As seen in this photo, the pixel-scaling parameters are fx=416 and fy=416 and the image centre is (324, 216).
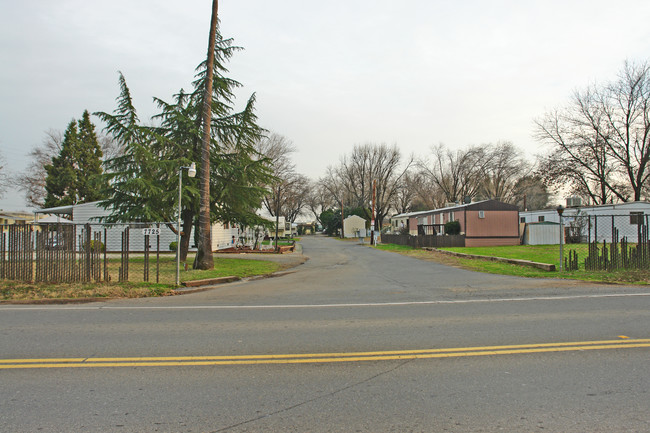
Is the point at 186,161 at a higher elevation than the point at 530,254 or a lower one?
higher

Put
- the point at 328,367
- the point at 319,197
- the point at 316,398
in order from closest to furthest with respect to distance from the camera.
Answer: the point at 316,398 < the point at 328,367 < the point at 319,197

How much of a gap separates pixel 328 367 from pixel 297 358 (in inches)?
20.6

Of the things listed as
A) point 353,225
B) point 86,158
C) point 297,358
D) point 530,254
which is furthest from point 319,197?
point 297,358

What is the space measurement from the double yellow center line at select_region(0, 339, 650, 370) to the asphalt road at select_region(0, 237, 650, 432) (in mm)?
Result: 35

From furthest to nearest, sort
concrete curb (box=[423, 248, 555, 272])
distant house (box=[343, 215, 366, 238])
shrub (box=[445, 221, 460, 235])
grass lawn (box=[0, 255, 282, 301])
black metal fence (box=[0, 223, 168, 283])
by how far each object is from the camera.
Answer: distant house (box=[343, 215, 366, 238]), shrub (box=[445, 221, 460, 235]), concrete curb (box=[423, 248, 555, 272]), black metal fence (box=[0, 223, 168, 283]), grass lawn (box=[0, 255, 282, 301])

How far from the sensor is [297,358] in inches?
206

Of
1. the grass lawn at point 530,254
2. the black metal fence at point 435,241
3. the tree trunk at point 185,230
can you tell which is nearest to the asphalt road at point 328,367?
the tree trunk at point 185,230

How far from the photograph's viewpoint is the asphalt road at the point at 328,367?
3553mm

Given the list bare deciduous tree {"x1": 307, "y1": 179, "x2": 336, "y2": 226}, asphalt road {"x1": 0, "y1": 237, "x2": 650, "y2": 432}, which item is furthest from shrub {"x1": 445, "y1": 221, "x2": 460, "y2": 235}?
bare deciduous tree {"x1": 307, "y1": 179, "x2": 336, "y2": 226}

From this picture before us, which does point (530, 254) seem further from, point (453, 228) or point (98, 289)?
point (98, 289)

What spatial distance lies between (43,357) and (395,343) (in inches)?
182

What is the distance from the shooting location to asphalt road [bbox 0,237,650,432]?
3.55 metres

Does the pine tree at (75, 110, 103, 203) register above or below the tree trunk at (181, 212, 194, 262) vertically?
above

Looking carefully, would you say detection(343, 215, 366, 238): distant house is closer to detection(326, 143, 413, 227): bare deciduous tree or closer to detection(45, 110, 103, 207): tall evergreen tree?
detection(326, 143, 413, 227): bare deciduous tree
